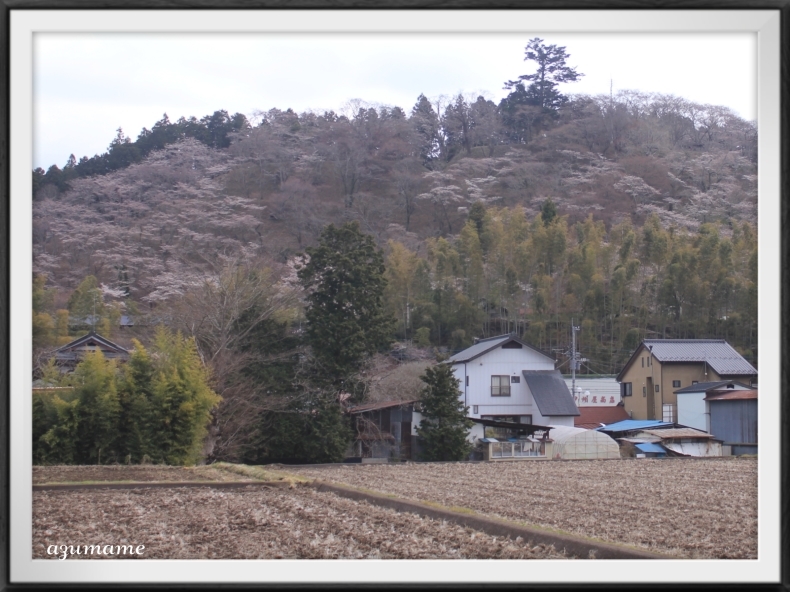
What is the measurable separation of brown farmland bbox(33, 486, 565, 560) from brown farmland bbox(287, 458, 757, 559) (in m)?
0.71

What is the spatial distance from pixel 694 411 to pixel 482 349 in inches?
105

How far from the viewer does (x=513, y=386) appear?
9.57 meters

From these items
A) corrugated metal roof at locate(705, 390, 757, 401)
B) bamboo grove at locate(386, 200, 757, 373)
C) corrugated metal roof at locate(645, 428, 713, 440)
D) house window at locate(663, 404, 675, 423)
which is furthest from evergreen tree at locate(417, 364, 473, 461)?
corrugated metal roof at locate(705, 390, 757, 401)

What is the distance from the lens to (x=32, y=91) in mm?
3180

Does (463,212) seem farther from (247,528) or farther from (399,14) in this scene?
(399,14)

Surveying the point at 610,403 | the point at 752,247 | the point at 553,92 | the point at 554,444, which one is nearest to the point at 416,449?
the point at 554,444

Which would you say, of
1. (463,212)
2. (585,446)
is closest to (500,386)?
(585,446)

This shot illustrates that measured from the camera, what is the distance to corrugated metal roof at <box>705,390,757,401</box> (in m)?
8.51

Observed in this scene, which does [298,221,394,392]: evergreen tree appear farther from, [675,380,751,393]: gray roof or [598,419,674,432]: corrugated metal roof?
[675,380,751,393]: gray roof

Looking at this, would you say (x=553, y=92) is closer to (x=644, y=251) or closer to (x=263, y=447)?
(x=644, y=251)

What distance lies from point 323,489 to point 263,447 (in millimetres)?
2923

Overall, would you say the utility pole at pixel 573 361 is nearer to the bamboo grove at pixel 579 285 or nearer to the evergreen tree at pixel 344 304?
Answer: the bamboo grove at pixel 579 285

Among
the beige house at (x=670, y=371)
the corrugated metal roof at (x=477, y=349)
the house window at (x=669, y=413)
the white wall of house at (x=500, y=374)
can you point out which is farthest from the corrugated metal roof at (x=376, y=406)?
the house window at (x=669, y=413)

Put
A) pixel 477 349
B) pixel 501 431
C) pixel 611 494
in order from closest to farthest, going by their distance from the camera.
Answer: pixel 611 494 → pixel 501 431 → pixel 477 349
